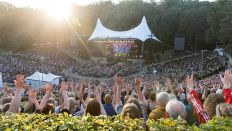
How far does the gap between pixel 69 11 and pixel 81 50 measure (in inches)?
425

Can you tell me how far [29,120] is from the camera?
5.36 meters

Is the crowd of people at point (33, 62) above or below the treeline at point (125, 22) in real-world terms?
below

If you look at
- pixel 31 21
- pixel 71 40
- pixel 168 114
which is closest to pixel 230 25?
pixel 71 40

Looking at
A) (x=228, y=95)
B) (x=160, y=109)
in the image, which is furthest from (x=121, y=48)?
(x=160, y=109)

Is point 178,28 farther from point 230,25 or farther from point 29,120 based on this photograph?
point 29,120

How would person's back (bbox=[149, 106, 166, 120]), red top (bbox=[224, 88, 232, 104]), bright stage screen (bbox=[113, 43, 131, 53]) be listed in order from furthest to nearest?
bright stage screen (bbox=[113, 43, 131, 53])
red top (bbox=[224, 88, 232, 104])
person's back (bbox=[149, 106, 166, 120])

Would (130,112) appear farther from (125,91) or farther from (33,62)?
(33,62)

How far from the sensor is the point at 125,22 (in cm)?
6259

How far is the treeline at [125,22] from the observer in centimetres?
6053

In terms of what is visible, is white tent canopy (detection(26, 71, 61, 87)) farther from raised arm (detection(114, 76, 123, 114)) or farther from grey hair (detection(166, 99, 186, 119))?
grey hair (detection(166, 99, 186, 119))

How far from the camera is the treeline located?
60531 millimetres

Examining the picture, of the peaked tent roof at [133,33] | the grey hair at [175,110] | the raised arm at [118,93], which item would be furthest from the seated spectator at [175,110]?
the peaked tent roof at [133,33]

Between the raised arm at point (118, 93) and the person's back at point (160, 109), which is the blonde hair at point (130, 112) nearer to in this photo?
the person's back at point (160, 109)

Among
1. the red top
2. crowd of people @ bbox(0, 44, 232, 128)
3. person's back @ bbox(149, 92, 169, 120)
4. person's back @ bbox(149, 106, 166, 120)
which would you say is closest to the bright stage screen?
crowd of people @ bbox(0, 44, 232, 128)
